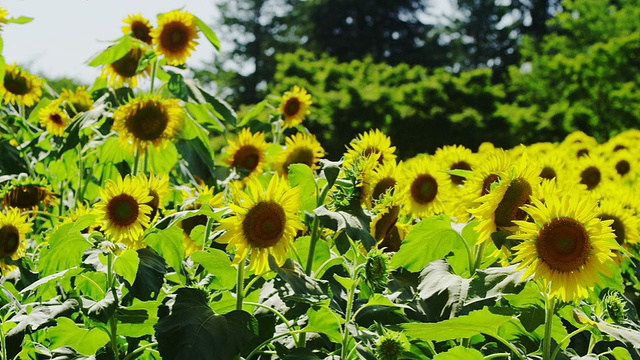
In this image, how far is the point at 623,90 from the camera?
17562 mm

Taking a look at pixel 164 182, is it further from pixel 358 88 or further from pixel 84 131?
pixel 358 88

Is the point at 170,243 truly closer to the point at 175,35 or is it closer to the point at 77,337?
the point at 77,337

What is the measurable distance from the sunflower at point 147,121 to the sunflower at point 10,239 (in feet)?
2.26

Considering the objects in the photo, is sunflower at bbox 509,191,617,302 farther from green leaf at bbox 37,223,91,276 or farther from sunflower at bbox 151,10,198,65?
sunflower at bbox 151,10,198,65

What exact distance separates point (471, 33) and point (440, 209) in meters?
40.5

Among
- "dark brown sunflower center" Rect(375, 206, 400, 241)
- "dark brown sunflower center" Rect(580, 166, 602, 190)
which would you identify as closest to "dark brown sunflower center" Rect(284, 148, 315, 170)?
"dark brown sunflower center" Rect(375, 206, 400, 241)

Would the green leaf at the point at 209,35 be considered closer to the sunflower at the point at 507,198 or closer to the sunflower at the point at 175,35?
the sunflower at the point at 175,35

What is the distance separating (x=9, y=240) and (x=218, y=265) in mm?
841

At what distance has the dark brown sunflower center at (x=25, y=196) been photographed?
2908 mm

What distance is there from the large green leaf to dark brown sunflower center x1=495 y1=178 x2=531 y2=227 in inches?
26.7

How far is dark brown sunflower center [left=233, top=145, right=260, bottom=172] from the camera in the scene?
340 centimetres

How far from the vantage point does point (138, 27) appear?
12.3 ft

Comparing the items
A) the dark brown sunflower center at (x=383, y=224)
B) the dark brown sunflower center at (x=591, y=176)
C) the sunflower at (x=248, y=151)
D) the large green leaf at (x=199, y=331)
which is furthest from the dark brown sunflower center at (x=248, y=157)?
the dark brown sunflower center at (x=591, y=176)

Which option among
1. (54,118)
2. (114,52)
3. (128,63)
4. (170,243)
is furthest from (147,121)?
(170,243)
